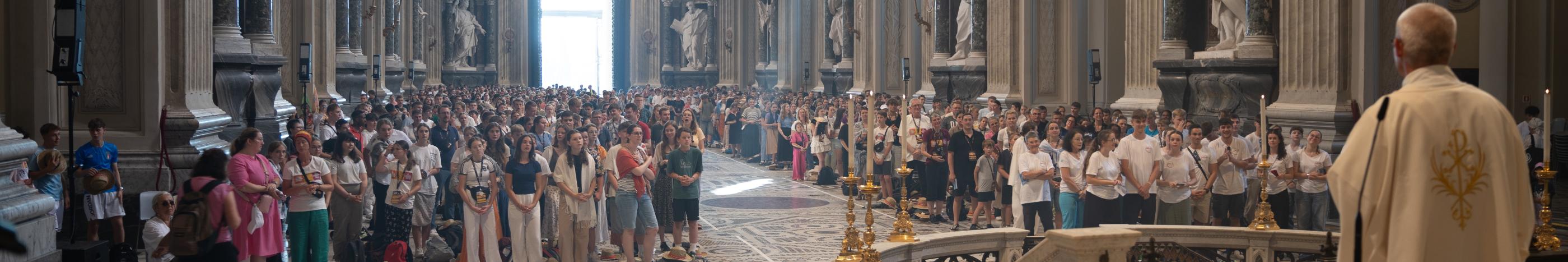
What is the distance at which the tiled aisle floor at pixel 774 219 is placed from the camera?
541 inches

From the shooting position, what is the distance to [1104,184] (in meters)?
12.2

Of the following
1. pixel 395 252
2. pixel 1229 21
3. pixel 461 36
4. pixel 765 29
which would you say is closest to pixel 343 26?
pixel 395 252

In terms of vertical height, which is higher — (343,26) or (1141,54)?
(343,26)

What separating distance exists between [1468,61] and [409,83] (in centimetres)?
2793

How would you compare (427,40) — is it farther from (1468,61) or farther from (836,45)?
(1468,61)

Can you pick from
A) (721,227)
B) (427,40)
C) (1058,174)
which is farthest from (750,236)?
(427,40)

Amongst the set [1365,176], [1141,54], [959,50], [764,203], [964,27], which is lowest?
[764,203]

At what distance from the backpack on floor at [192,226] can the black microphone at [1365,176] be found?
6408 millimetres

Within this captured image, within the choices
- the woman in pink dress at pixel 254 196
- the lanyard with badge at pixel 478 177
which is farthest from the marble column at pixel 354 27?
the woman in pink dress at pixel 254 196

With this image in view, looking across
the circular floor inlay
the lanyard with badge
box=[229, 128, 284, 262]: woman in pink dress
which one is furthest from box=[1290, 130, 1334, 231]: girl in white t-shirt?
box=[229, 128, 284, 262]: woman in pink dress

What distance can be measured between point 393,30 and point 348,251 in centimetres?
2286

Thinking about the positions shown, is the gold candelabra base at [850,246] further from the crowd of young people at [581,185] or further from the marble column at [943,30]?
the marble column at [943,30]

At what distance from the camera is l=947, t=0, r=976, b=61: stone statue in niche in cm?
2573

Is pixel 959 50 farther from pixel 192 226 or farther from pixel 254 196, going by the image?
pixel 192 226
